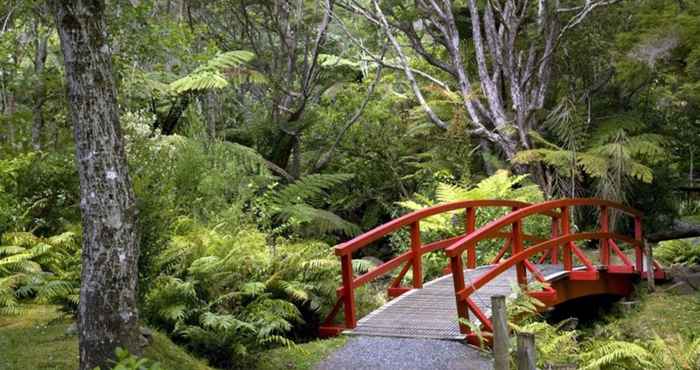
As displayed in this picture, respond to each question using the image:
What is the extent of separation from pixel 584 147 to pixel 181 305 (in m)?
9.17

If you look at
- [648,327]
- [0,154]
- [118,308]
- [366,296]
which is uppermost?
[0,154]

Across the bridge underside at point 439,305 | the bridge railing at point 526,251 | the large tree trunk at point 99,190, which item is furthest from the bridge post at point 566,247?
the large tree trunk at point 99,190

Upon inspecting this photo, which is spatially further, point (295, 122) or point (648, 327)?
point (295, 122)

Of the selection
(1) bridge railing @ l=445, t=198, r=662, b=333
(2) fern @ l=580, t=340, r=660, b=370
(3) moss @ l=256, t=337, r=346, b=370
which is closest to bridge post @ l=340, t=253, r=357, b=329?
(3) moss @ l=256, t=337, r=346, b=370

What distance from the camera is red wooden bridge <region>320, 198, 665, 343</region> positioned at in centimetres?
703

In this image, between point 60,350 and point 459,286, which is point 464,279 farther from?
point 60,350

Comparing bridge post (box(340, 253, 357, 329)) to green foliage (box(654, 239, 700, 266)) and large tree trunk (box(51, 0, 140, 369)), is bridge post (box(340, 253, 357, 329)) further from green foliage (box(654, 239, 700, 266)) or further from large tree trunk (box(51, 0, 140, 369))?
green foliage (box(654, 239, 700, 266))

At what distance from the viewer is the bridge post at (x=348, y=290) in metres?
7.26

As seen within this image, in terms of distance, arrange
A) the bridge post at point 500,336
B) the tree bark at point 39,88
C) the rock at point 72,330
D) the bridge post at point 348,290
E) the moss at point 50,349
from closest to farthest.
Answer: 1. the bridge post at point 500,336
2. the moss at point 50,349
3. the rock at point 72,330
4. the bridge post at point 348,290
5. the tree bark at point 39,88

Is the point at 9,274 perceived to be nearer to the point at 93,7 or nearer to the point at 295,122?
the point at 93,7

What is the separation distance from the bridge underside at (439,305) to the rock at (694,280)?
167cm

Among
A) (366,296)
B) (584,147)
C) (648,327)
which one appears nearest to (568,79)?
(584,147)

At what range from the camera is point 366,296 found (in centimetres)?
953

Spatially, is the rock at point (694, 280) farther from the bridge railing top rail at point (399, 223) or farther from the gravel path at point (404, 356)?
the gravel path at point (404, 356)
